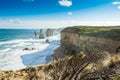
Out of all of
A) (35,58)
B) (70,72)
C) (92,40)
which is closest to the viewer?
(70,72)

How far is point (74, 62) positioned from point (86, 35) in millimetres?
38317

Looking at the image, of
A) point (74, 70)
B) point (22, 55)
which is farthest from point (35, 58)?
point (74, 70)

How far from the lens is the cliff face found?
34.0 meters

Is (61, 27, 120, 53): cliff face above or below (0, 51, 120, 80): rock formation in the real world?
below

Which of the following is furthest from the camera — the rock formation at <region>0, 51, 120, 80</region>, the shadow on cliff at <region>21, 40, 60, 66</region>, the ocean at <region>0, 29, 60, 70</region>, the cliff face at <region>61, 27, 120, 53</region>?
the shadow on cliff at <region>21, 40, 60, 66</region>

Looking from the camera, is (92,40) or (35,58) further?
(35,58)

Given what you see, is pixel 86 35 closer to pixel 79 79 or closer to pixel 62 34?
pixel 62 34

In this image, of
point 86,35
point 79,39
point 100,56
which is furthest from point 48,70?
point 79,39

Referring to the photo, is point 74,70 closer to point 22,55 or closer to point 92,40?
point 92,40

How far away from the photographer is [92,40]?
40.7 metres

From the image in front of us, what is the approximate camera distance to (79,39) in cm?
4766

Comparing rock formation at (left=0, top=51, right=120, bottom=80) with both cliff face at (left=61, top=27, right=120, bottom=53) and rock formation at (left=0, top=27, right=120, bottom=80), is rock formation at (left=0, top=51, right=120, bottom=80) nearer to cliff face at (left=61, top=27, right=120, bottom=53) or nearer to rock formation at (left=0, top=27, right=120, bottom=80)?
rock formation at (left=0, top=27, right=120, bottom=80)

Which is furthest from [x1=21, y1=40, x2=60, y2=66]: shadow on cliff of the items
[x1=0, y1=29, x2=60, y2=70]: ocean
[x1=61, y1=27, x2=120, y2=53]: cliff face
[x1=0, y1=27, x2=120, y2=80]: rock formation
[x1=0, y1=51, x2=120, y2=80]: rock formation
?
[x1=0, y1=51, x2=120, y2=80]: rock formation

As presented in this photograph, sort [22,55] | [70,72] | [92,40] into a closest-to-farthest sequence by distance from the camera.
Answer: [70,72] → [92,40] → [22,55]
